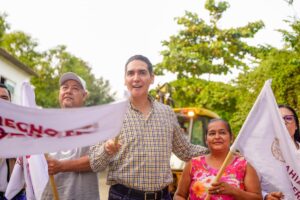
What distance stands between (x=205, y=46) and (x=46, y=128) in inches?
864

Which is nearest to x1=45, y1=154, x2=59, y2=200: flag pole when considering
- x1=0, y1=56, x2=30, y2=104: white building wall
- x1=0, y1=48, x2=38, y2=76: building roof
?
x1=0, y1=48, x2=38, y2=76: building roof

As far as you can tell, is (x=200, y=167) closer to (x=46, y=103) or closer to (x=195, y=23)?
(x=195, y=23)

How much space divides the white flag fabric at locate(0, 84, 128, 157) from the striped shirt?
512 mm

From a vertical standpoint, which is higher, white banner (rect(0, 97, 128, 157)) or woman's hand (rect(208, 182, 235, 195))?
white banner (rect(0, 97, 128, 157))

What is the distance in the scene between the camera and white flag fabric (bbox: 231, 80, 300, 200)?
135 inches

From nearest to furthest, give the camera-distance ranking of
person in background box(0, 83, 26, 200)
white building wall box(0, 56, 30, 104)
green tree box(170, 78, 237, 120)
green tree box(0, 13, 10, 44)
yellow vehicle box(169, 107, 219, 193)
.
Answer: person in background box(0, 83, 26, 200) < yellow vehicle box(169, 107, 219, 193) < green tree box(170, 78, 237, 120) < white building wall box(0, 56, 30, 104) < green tree box(0, 13, 10, 44)

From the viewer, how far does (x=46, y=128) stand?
2.72 meters

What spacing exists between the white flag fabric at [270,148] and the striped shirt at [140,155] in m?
0.66

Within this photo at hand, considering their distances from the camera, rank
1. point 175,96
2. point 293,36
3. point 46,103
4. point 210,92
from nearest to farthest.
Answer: point 293,36 < point 210,92 < point 175,96 < point 46,103

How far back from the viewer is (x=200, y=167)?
142 inches

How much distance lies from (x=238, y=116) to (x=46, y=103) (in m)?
33.3

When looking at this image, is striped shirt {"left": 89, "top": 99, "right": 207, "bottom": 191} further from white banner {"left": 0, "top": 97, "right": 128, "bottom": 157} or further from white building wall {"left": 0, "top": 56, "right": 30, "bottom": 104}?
white building wall {"left": 0, "top": 56, "right": 30, "bottom": 104}

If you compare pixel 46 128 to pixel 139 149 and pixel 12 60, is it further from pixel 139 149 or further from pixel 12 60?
pixel 12 60

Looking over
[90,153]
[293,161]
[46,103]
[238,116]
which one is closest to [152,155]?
[90,153]
